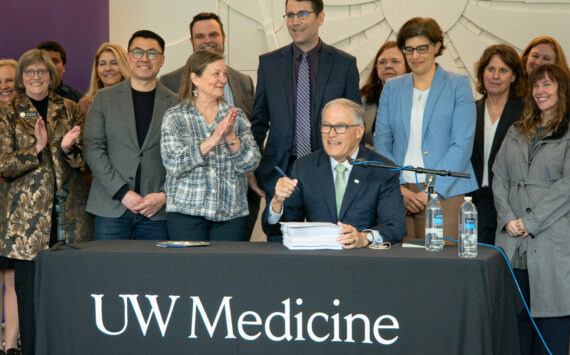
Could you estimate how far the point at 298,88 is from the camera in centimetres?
406

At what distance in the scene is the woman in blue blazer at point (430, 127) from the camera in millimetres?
3848

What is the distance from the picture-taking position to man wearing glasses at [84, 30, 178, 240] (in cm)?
386

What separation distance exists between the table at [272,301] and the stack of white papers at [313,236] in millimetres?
69

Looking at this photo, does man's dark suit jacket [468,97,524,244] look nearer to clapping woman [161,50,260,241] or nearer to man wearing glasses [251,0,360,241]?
man wearing glasses [251,0,360,241]

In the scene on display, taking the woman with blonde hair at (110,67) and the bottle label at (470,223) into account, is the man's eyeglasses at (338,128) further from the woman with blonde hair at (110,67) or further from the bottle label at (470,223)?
the woman with blonde hair at (110,67)

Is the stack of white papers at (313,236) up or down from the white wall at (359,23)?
down

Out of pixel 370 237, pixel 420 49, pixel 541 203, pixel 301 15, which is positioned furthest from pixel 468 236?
pixel 301 15

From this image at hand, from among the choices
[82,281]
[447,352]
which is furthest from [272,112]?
[447,352]

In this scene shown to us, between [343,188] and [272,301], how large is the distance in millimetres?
805

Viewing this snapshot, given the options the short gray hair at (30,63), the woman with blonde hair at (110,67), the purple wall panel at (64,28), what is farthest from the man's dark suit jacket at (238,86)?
the purple wall panel at (64,28)

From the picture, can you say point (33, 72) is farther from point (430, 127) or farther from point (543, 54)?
point (543, 54)

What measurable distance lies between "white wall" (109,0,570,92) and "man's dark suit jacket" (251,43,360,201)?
1.72 metres

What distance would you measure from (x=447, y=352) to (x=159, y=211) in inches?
70.7

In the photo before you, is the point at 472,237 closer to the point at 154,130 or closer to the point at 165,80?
the point at 154,130
